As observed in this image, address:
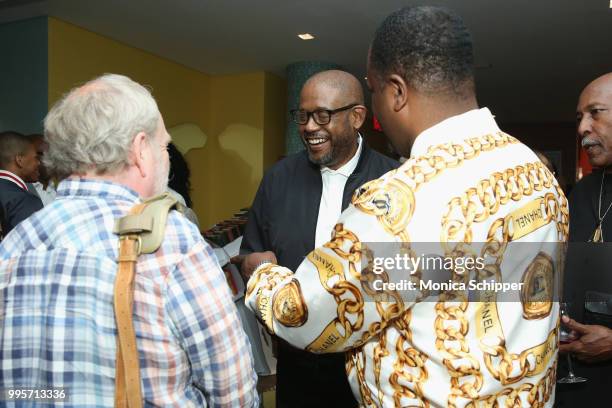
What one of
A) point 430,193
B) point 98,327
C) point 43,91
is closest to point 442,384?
point 430,193

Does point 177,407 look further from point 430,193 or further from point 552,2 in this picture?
point 552,2

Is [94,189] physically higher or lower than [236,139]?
lower

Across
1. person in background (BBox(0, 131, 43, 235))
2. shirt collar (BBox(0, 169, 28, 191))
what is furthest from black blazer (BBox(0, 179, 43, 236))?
shirt collar (BBox(0, 169, 28, 191))

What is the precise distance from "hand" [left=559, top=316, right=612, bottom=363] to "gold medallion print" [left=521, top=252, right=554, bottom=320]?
49 cm

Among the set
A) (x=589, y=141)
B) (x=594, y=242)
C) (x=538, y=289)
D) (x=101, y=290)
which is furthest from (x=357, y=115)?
(x=101, y=290)

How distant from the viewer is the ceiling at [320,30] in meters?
4.79

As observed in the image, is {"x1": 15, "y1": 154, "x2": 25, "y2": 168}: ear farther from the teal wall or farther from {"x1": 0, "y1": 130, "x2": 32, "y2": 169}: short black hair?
the teal wall

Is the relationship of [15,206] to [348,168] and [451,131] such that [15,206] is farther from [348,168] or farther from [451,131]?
[451,131]

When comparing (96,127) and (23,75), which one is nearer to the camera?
(96,127)

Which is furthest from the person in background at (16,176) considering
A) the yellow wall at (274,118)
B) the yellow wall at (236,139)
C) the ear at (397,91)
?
the yellow wall at (274,118)

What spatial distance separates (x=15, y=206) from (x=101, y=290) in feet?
7.20

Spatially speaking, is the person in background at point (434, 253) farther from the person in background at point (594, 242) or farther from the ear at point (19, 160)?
the ear at point (19, 160)

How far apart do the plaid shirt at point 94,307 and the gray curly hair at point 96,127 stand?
5 centimetres

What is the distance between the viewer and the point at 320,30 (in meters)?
5.52
